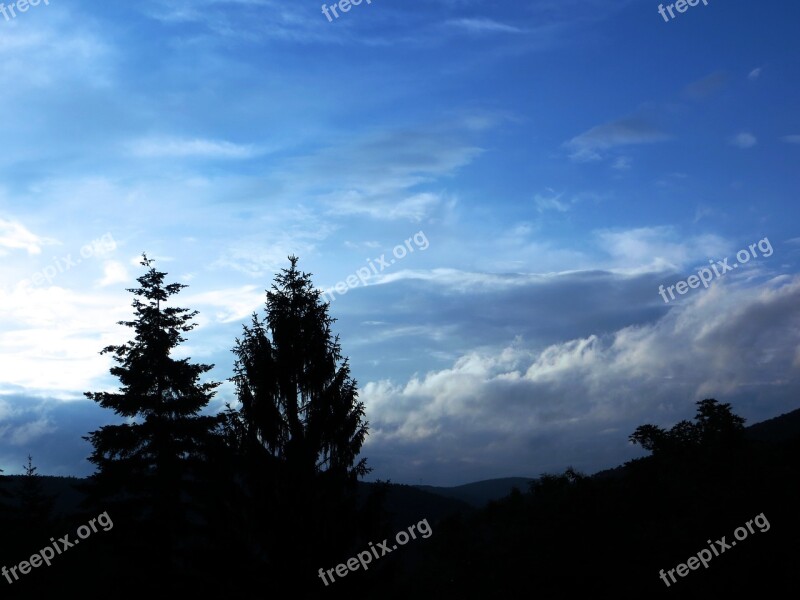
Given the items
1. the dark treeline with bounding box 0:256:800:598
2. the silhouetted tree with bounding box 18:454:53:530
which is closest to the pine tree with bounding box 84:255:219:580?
the dark treeline with bounding box 0:256:800:598

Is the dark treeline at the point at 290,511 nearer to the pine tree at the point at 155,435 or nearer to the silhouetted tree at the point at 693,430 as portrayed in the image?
the pine tree at the point at 155,435

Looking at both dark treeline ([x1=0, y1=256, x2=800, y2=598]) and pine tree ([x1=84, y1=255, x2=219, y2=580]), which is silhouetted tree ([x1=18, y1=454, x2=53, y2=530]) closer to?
dark treeline ([x1=0, y1=256, x2=800, y2=598])

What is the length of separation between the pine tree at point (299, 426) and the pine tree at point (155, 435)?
17.5 feet

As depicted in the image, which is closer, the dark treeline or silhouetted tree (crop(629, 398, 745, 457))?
the dark treeline

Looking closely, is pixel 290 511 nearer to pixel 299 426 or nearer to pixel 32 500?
pixel 299 426

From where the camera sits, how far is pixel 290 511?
24422 millimetres

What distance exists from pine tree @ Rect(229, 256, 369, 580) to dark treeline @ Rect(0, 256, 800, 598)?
54 millimetres

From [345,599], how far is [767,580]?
2052 cm

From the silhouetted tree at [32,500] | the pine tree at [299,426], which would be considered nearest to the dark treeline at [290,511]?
the pine tree at [299,426]

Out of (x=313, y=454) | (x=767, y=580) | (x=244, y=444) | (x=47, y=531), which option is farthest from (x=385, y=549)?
(x=47, y=531)

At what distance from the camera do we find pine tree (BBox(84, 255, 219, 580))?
30.6 meters

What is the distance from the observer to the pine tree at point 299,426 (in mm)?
24500

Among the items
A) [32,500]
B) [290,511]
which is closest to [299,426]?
[290,511]

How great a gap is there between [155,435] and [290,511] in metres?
10.5
